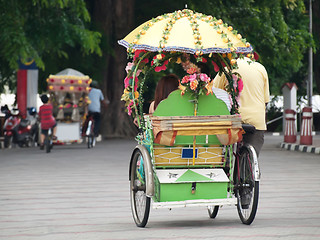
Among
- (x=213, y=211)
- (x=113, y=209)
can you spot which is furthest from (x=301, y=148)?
(x=213, y=211)

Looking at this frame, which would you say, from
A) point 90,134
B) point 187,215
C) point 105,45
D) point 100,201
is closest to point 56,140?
point 90,134

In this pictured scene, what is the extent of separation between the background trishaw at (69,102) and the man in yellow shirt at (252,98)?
14.0 m

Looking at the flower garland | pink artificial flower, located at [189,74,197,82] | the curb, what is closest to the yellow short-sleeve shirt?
the flower garland

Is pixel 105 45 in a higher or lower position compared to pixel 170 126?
higher

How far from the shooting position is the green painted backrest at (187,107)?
805cm

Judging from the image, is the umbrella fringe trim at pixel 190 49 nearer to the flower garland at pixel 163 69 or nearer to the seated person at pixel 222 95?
the flower garland at pixel 163 69

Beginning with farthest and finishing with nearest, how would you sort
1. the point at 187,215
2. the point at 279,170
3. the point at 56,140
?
the point at 56,140
the point at 279,170
the point at 187,215

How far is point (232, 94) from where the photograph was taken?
858cm

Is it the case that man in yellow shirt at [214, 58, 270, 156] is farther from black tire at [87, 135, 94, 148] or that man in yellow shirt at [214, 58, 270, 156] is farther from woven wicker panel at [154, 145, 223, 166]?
black tire at [87, 135, 94, 148]

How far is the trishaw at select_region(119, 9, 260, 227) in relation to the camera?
7.80m

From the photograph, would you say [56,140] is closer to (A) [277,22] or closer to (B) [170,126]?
(A) [277,22]

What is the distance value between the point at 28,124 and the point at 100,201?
14094 mm

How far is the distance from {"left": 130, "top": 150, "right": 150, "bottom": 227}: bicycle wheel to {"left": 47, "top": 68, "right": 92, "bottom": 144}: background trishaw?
14216 millimetres

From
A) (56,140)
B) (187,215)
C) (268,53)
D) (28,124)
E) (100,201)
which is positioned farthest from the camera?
(268,53)
